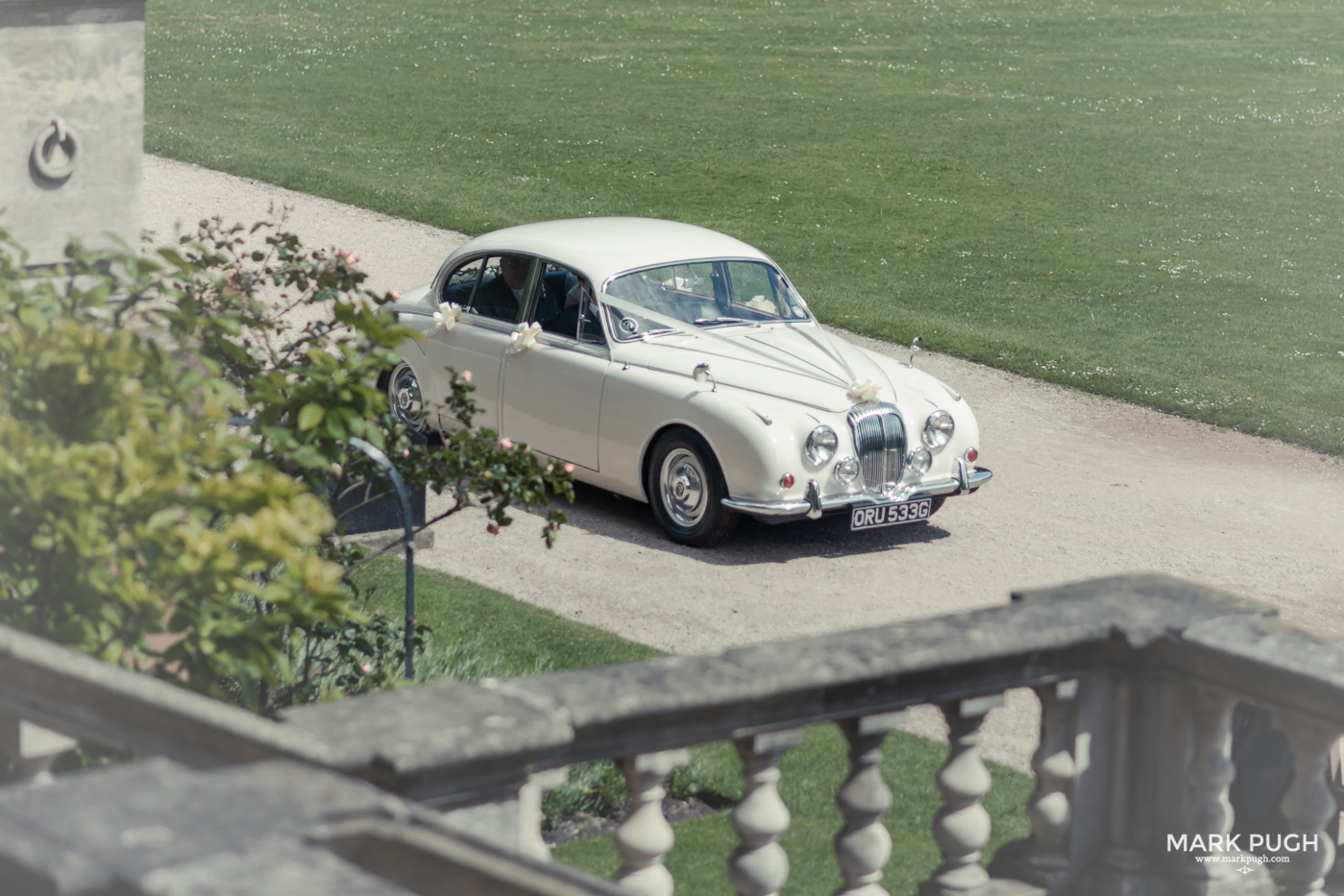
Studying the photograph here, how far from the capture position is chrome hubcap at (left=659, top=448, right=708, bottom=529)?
8992 mm

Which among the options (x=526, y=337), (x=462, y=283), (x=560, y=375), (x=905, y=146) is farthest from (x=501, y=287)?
(x=905, y=146)

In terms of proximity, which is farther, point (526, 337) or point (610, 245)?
point (610, 245)

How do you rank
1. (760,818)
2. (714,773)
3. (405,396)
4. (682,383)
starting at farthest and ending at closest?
1. (405,396)
2. (682,383)
3. (714,773)
4. (760,818)

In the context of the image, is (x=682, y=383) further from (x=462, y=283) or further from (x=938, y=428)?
(x=462, y=283)

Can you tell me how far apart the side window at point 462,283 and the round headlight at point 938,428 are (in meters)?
3.20

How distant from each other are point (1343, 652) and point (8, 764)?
2.82 metres

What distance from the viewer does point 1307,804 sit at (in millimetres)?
3475

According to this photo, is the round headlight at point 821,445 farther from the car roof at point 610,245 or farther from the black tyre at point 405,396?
the black tyre at point 405,396

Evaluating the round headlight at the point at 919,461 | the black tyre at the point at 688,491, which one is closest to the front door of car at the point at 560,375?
the black tyre at the point at 688,491

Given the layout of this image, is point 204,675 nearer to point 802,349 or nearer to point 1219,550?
point 802,349

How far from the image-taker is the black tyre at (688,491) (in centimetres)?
891

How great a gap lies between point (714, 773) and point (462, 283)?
200 inches

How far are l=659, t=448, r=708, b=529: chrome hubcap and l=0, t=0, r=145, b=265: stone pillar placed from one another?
11.6 feet

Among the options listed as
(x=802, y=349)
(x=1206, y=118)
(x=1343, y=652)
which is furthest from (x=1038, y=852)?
(x=1206, y=118)
